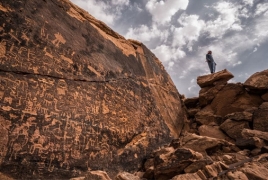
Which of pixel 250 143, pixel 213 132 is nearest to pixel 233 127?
pixel 213 132

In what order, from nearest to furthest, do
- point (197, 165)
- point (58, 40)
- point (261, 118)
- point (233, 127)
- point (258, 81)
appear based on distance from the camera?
point (197, 165), point (58, 40), point (261, 118), point (233, 127), point (258, 81)

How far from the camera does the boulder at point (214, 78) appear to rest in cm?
840

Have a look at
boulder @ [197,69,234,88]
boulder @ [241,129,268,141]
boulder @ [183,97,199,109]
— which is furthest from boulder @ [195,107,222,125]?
boulder @ [241,129,268,141]

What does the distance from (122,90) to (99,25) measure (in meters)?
2.26

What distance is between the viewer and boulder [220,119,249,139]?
6234 mm

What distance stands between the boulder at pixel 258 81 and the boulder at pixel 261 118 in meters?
1.11

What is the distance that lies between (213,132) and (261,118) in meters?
1.39

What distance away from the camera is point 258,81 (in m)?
7.46

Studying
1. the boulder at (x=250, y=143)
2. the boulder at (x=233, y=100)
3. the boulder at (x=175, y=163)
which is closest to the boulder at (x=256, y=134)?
the boulder at (x=250, y=143)

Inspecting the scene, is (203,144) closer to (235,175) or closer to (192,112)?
(235,175)

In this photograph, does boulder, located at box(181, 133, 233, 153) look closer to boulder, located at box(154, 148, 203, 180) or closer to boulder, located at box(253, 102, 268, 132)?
boulder, located at box(154, 148, 203, 180)

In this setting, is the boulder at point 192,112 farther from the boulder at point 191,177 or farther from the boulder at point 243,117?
the boulder at point 191,177

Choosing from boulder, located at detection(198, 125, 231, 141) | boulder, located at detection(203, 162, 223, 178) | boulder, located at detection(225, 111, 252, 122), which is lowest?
boulder, located at detection(203, 162, 223, 178)

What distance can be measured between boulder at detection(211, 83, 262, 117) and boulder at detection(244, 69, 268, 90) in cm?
31
